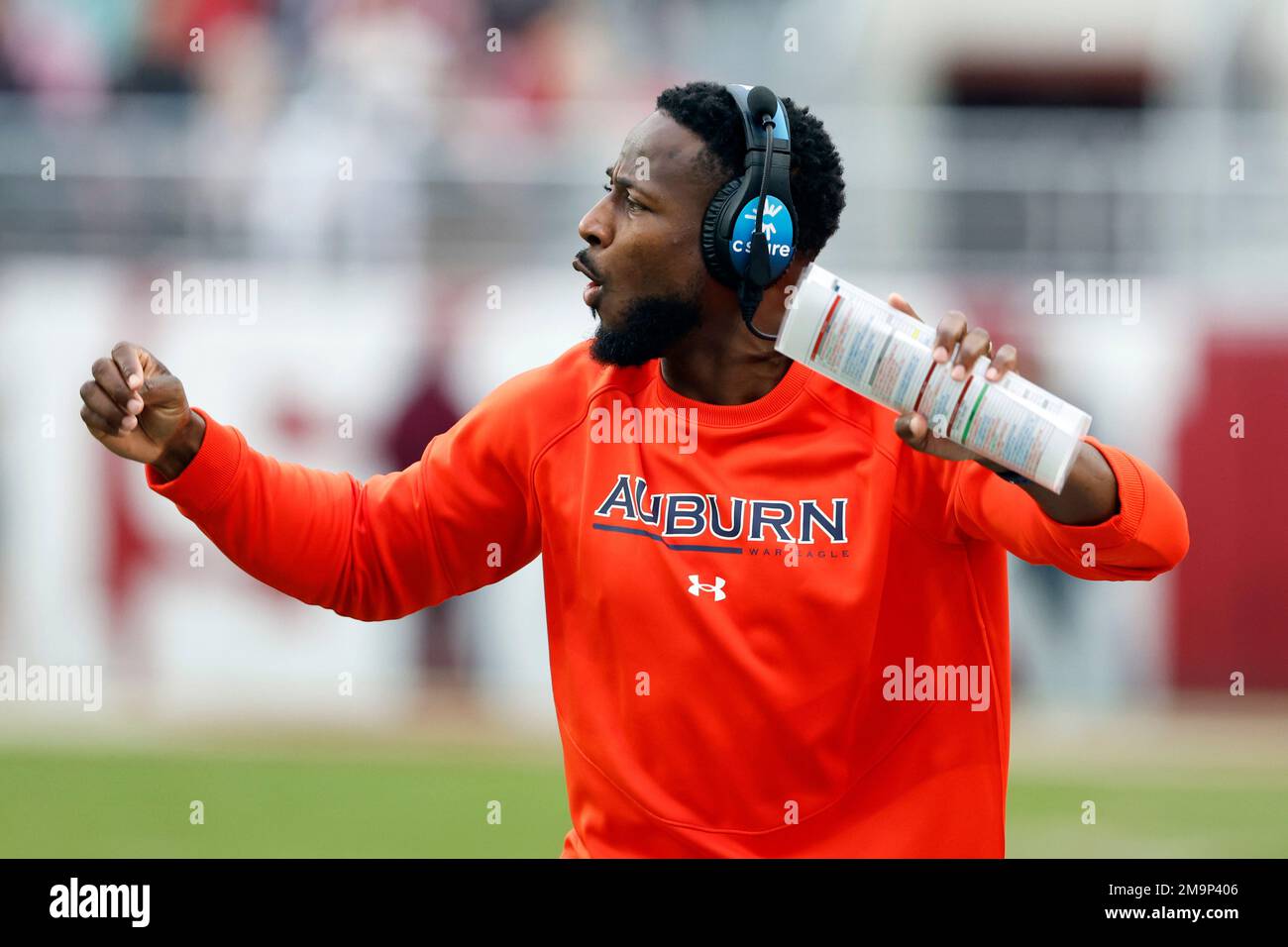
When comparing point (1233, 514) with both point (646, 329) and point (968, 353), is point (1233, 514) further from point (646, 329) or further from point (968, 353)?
point (968, 353)

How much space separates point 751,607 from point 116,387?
103 cm

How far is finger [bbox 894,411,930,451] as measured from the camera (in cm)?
229

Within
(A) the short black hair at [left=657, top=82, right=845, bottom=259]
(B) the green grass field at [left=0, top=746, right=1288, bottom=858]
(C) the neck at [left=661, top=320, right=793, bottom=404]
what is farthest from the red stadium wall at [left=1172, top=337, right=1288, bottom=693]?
(C) the neck at [left=661, top=320, right=793, bottom=404]

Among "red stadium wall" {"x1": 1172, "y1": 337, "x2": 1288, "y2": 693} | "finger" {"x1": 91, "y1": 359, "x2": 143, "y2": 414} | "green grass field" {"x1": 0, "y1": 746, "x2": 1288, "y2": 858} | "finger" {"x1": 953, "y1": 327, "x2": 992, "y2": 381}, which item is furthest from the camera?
"red stadium wall" {"x1": 1172, "y1": 337, "x2": 1288, "y2": 693}

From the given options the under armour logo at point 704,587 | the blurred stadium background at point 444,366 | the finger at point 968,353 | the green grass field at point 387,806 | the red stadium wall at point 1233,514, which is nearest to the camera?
the finger at point 968,353

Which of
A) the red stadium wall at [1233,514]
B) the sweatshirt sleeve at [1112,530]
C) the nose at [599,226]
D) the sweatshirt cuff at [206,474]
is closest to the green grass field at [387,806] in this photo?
the red stadium wall at [1233,514]

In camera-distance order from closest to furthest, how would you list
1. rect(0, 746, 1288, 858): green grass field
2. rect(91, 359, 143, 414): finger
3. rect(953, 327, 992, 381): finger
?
rect(953, 327, 992, 381): finger → rect(91, 359, 143, 414): finger → rect(0, 746, 1288, 858): green grass field

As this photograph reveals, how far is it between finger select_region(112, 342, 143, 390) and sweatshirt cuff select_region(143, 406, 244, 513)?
0.12 metres

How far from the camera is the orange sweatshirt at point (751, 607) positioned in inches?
101

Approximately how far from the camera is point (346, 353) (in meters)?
7.86

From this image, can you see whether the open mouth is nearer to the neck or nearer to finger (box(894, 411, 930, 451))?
the neck

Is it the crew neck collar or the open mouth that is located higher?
the open mouth

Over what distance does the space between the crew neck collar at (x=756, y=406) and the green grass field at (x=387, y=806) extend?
3604 mm

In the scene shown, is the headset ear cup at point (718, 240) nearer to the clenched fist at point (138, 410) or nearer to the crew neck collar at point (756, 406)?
the crew neck collar at point (756, 406)
